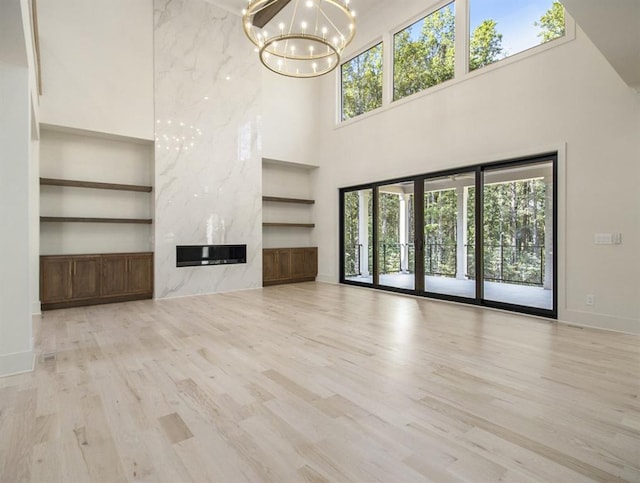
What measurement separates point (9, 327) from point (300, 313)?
320 cm

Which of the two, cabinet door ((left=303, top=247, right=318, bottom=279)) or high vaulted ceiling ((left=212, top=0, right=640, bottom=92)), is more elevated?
high vaulted ceiling ((left=212, top=0, right=640, bottom=92))

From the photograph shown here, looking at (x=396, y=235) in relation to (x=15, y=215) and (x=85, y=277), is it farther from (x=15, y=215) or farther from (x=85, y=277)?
(x=15, y=215)

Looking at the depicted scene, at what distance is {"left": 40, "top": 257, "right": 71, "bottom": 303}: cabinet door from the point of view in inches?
209

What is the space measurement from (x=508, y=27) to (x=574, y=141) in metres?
2.15

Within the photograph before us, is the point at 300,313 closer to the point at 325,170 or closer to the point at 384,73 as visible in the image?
the point at 325,170

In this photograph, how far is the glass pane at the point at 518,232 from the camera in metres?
5.13

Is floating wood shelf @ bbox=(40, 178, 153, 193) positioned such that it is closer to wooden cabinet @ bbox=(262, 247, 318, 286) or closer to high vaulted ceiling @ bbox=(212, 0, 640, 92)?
wooden cabinet @ bbox=(262, 247, 318, 286)

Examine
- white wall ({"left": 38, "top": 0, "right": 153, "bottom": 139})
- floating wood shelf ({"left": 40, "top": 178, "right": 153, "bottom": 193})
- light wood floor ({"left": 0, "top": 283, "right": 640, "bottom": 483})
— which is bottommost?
light wood floor ({"left": 0, "top": 283, "right": 640, "bottom": 483})

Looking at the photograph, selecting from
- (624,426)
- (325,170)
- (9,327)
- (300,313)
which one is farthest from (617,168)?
(9,327)

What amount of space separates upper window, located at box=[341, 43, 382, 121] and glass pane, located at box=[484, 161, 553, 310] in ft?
10.5

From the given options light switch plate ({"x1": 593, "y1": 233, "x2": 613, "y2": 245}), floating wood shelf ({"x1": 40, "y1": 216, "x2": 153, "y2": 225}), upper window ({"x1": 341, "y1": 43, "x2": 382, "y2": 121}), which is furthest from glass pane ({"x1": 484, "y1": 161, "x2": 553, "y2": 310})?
floating wood shelf ({"x1": 40, "y1": 216, "x2": 153, "y2": 225})

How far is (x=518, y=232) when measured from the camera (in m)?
5.36

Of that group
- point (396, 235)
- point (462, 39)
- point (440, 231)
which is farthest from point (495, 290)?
point (462, 39)

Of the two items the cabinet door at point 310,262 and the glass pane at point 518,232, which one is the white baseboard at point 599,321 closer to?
the glass pane at point 518,232
